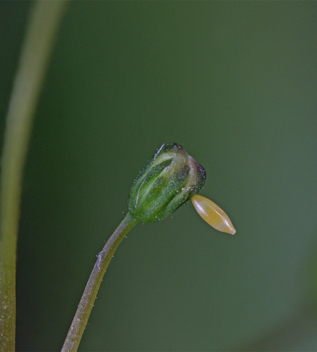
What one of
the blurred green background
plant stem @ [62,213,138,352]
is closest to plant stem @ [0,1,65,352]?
plant stem @ [62,213,138,352]

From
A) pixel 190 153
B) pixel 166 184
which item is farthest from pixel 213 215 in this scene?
pixel 190 153

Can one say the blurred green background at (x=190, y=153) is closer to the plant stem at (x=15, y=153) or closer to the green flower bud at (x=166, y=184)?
the plant stem at (x=15, y=153)

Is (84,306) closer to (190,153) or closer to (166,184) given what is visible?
(166,184)

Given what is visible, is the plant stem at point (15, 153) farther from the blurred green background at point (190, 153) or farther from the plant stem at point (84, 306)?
the blurred green background at point (190, 153)

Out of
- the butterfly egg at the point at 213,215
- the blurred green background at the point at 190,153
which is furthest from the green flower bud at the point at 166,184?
the blurred green background at the point at 190,153

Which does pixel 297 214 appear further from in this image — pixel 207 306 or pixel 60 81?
pixel 60 81

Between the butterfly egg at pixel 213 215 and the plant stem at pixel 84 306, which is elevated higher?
the butterfly egg at pixel 213 215

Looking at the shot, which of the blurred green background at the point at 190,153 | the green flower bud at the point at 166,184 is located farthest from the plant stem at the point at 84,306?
the blurred green background at the point at 190,153

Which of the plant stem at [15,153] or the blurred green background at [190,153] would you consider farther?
the blurred green background at [190,153]
